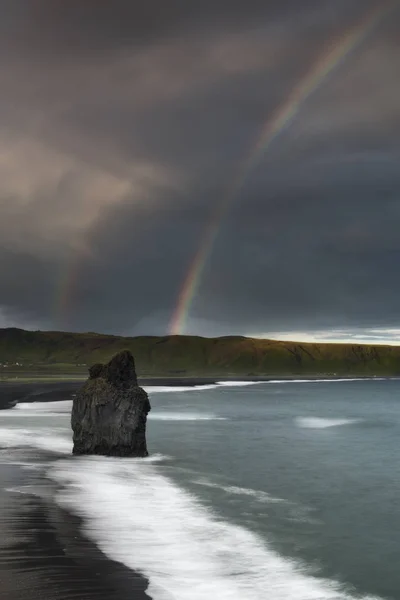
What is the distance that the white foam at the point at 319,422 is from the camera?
71500mm

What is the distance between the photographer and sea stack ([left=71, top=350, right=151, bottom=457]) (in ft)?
116

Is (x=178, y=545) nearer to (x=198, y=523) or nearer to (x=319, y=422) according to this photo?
(x=198, y=523)

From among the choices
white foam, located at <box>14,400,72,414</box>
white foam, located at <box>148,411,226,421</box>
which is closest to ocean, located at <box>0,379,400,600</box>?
white foam, located at <box>148,411,226,421</box>

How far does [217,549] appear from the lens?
19.3 m

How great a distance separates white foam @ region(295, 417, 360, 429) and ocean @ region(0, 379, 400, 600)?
24.0 m

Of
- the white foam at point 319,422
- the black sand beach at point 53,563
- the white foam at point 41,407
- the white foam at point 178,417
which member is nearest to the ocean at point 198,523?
the black sand beach at point 53,563

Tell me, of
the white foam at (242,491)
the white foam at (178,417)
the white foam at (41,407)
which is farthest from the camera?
the white foam at (41,407)

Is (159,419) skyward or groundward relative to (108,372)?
groundward

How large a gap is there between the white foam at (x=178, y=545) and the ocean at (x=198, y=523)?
0.04 metres

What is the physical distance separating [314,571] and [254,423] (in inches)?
2195

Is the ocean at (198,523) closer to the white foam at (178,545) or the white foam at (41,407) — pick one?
the white foam at (178,545)

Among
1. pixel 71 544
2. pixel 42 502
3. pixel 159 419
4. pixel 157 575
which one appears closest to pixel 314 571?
pixel 157 575

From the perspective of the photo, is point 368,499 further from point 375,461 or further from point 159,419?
point 159,419

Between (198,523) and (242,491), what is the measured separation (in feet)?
25.4
